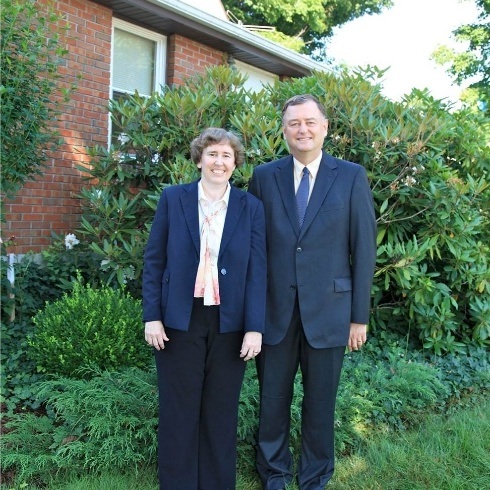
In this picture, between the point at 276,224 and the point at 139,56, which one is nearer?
the point at 276,224

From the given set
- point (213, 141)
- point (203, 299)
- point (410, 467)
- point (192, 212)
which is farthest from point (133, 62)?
point (410, 467)

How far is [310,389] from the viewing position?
3.31 m

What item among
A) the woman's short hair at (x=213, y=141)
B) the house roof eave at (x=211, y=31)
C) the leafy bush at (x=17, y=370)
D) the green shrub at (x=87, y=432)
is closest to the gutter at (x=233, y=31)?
the house roof eave at (x=211, y=31)

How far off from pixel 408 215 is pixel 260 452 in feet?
9.48

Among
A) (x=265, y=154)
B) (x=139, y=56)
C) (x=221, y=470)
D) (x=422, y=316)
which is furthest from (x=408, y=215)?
(x=139, y=56)

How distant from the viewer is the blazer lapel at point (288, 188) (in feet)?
10.5

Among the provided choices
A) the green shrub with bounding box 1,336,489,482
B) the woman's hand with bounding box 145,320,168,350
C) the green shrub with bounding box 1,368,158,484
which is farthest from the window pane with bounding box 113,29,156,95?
the woman's hand with bounding box 145,320,168,350

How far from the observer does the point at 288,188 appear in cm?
324

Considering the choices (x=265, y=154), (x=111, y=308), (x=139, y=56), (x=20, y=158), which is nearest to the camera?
(x=111, y=308)

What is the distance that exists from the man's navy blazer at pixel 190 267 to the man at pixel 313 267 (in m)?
0.24

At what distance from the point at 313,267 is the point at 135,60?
5702 mm

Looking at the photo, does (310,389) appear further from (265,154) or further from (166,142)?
(166,142)

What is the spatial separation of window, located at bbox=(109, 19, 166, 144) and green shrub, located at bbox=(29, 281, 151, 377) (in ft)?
11.4

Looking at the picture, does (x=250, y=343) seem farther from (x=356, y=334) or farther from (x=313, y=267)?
(x=356, y=334)
